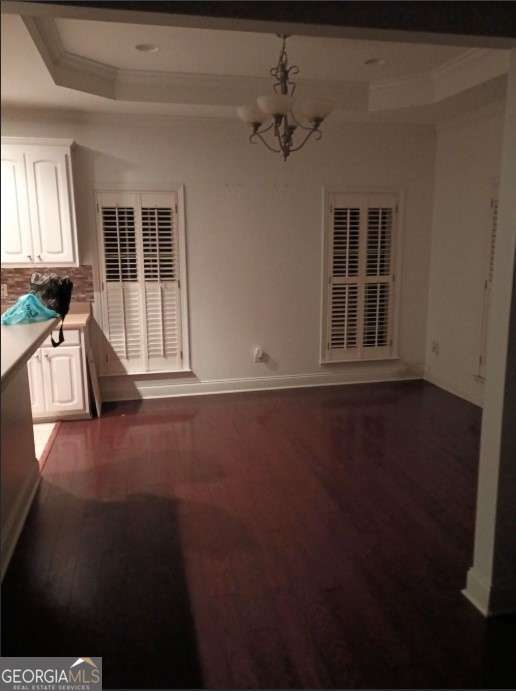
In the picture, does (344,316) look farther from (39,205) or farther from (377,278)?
(39,205)

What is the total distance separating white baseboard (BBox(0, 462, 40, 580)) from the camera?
2.48 metres

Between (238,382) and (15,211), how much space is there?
2.57 metres

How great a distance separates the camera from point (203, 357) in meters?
5.23

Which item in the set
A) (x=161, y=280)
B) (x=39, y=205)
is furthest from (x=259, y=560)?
(x=39, y=205)

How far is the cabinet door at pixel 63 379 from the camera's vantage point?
14.4ft

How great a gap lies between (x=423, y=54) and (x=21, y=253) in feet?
11.6

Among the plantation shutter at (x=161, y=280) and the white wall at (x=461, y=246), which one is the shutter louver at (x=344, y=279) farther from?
the plantation shutter at (x=161, y=280)

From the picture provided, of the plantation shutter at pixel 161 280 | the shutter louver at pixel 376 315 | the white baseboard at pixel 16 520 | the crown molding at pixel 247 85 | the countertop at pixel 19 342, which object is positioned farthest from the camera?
the shutter louver at pixel 376 315

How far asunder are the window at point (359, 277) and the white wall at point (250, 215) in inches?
5.6

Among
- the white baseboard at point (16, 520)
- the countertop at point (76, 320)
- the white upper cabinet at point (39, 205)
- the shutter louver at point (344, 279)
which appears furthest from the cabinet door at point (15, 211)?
the shutter louver at point (344, 279)

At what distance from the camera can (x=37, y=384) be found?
14.3ft

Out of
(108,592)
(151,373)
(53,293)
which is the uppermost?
(53,293)

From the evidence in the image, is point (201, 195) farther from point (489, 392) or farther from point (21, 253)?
point (489, 392)

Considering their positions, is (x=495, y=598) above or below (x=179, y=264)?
below
